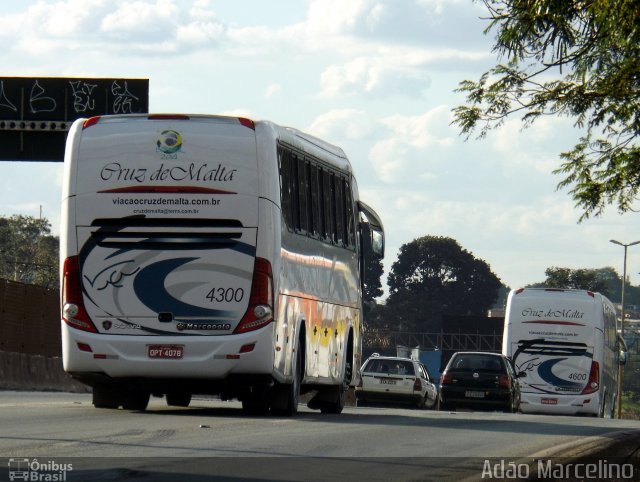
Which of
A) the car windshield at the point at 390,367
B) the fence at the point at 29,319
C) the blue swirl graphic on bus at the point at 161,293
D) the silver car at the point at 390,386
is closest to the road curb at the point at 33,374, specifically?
the fence at the point at 29,319

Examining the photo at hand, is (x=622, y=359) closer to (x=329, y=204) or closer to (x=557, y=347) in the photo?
(x=557, y=347)

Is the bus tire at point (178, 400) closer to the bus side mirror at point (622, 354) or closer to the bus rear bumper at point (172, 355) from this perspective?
the bus rear bumper at point (172, 355)

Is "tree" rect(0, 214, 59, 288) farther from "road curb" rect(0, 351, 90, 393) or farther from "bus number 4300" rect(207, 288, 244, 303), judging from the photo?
"bus number 4300" rect(207, 288, 244, 303)

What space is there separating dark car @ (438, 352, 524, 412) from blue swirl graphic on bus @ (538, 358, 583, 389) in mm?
4640

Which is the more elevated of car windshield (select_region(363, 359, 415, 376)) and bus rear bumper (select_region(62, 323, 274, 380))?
bus rear bumper (select_region(62, 323, 274, 380))

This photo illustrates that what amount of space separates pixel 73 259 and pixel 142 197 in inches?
42.3

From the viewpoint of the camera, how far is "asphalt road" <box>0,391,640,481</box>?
36.9ft

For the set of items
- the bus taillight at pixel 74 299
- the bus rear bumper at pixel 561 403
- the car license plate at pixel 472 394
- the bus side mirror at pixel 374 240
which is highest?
the bus side mirror at pixel 374 240

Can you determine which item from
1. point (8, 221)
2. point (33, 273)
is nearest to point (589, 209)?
point (33, 273)

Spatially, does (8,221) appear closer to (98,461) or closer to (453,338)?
(453,338)

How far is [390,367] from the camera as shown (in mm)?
43500

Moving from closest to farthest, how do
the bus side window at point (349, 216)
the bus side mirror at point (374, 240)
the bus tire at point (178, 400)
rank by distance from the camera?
the bus tire at point (178, 400), the bus side window at point (349, 216), the bus side mirror at point (374, 240)

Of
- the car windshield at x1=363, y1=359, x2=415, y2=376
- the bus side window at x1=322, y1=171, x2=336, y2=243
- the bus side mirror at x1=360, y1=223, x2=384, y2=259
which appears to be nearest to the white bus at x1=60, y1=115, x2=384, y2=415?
the bus side window at x1=322, y1=171, x2=336, y2=243

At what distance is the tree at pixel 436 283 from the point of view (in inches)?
5032
